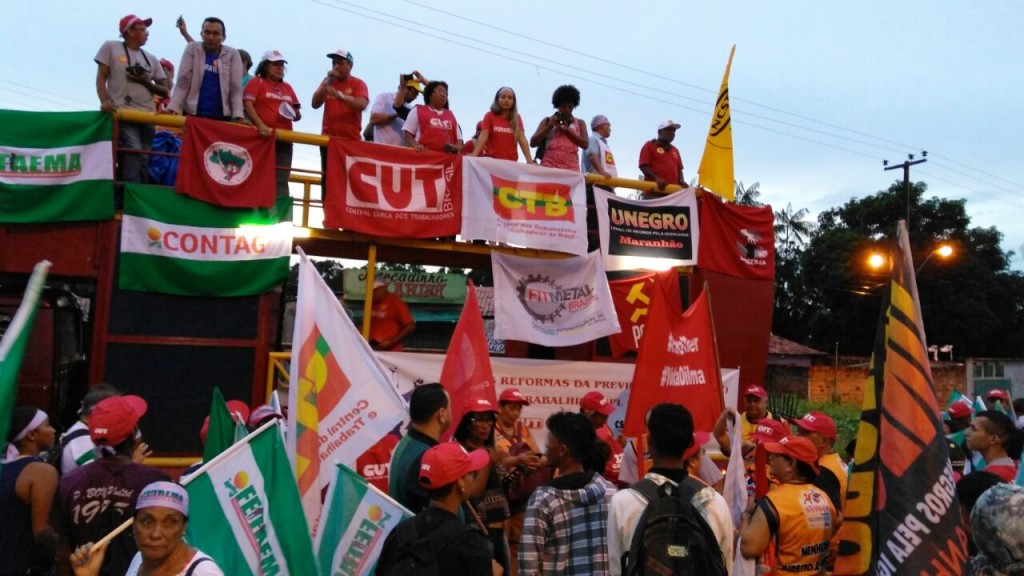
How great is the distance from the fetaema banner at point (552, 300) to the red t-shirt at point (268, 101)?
2.65m

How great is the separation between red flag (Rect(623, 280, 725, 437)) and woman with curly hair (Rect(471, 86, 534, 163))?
3331mm

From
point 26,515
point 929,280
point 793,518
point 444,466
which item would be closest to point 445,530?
point 444,466

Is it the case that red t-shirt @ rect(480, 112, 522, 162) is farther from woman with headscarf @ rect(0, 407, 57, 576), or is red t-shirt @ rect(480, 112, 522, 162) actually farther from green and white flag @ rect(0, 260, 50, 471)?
green and white flag @ rect(0, 260, 50, 471)

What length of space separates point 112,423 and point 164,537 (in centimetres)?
128

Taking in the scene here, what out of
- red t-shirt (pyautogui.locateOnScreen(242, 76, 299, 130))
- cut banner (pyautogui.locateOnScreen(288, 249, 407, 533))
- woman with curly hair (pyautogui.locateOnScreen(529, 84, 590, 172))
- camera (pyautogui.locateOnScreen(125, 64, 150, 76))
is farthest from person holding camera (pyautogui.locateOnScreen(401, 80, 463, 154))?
cut banner (pyautogui.locateOnScreen(288, 249, 407, 533))

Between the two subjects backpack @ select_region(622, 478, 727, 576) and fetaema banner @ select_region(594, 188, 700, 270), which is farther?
fetaema banner @ select_region(594, 188, 700, 270)

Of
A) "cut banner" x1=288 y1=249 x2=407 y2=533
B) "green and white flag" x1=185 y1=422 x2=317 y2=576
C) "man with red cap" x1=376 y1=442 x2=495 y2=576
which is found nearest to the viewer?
"man with red cap" x1=376 y1=442 x2=495 y2=576

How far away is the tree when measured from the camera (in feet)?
153

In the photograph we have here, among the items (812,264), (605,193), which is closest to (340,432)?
(605,193)

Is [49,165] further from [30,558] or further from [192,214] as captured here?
[30,558]

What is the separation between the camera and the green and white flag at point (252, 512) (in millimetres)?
5113

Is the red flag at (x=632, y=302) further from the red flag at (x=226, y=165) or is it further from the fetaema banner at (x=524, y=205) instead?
the red flag at (x=226, y=165)

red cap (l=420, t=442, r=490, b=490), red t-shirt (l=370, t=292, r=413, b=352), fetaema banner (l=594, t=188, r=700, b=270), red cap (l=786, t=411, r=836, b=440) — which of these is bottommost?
red cap (l=420, t=442, r=490, b=490)

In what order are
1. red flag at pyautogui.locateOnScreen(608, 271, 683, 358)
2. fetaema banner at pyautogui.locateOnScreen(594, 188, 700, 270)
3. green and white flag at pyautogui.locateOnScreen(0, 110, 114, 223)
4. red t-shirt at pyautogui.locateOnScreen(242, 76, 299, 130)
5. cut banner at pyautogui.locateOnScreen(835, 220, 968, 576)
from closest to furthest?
cut banner at pyautogui.locateOnScreen(835, 220, 968, 576), green and white flag at pyautogui.locateOnScreen(0, 110, 114, 223), red t-shirt at pyautogui.locateOnScreen(242, 76, 299, 130), fetaema banner at pyautogui.locateOnScreen(594, 188, 700, 270), red flag at pyautogui.locateOnScreen(608, 271, 683, 358)
